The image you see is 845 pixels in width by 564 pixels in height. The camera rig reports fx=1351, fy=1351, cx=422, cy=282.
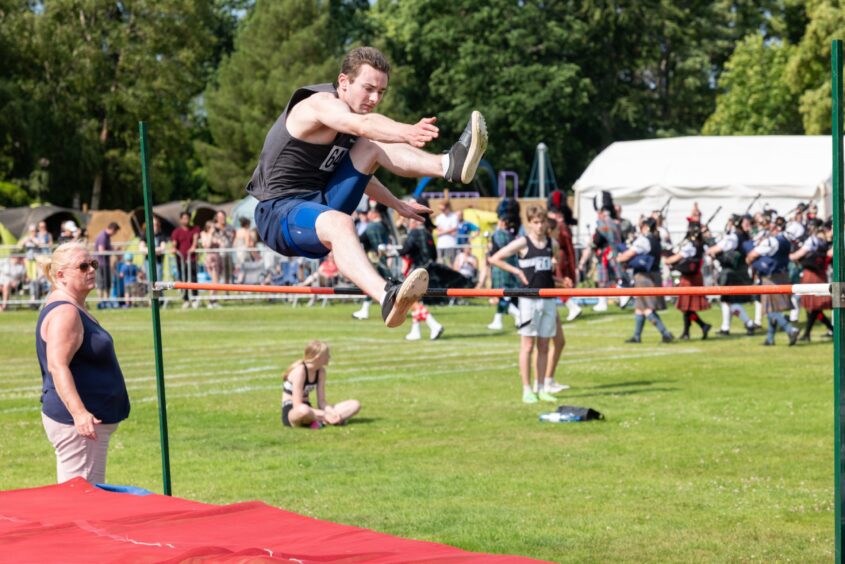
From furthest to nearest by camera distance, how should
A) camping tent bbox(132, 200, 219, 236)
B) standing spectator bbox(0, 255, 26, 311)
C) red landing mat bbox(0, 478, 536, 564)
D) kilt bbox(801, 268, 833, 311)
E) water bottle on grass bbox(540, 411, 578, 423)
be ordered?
camping tent bbox(132, 200, 219, 236) < standing spectator bbox(0, 255, 26, 311) < kilt bbox(801, 268, 833, 311) < water bottle on grass bbox(540, 411, 578, 423) < red landing mat bbox(0, 478, 536, 564)

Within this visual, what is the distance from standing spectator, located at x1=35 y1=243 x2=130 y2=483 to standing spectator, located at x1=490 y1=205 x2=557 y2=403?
6.59m

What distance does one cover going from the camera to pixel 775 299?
1986cm

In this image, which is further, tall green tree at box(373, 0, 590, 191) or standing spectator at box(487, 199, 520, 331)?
tall green tree at box(373, 0, 590, 191)

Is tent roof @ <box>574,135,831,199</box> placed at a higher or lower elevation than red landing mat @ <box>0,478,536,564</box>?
higher

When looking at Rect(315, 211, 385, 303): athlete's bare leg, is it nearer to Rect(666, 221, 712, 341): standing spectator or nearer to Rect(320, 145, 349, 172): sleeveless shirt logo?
Rect(320, 145, 349, 172): sleeveless shirt logo

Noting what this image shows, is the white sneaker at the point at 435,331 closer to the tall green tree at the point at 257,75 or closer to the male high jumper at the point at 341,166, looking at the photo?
the male high jumper at the point at 341,166

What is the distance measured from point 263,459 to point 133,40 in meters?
52.0

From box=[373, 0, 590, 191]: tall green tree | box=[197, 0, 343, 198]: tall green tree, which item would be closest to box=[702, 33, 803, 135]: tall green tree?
box=[373, 0, 590, 191]: tall green tree

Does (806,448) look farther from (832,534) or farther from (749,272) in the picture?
(749,272)

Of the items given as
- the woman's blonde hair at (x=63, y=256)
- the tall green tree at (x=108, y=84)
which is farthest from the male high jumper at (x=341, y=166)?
the tall green tree at (x=108, y=84)

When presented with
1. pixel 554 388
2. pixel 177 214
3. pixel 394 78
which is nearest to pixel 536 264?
pixel 554 388

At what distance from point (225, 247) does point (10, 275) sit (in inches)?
182

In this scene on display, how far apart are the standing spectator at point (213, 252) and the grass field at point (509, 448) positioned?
8027 millimetres

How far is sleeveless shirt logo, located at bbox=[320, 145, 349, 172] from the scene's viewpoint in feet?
23.1
